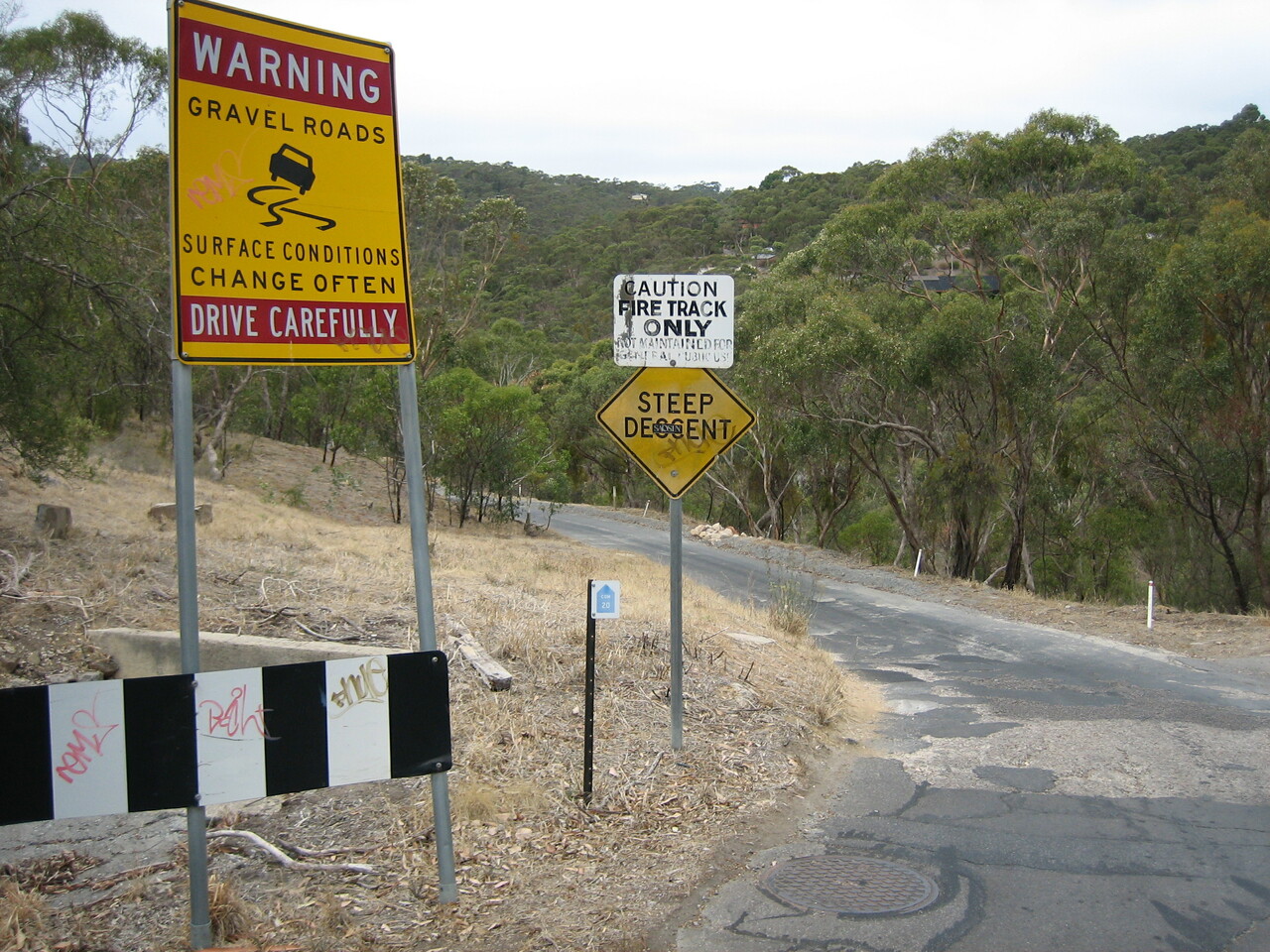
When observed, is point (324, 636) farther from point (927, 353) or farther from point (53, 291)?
point (927, 353)

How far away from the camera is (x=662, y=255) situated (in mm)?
70812

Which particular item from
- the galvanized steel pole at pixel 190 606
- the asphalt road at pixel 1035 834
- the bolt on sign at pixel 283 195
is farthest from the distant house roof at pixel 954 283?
the galvanized steel pole at pixel 190 606

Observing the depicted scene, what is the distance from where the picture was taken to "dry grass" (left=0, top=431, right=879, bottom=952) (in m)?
4.52

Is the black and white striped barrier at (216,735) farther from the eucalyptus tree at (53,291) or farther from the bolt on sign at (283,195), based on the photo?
the eucalyptus tree at (53,291)

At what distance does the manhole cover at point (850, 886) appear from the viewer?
4914 mm

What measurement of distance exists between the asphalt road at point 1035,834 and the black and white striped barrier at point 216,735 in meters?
1.49

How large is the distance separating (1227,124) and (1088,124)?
49.3m

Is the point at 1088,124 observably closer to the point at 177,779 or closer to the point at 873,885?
the point at 873,885

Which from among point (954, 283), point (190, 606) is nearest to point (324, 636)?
point (190, 606)

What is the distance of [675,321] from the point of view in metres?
7.16

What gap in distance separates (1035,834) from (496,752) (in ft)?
9.78

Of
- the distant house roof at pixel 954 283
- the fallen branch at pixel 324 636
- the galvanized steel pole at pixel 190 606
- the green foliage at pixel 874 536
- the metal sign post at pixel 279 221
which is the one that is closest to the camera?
the galvanized steel pole at pixel 190 606

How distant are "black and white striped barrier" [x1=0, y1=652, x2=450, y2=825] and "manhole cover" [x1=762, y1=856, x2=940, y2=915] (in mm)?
1760

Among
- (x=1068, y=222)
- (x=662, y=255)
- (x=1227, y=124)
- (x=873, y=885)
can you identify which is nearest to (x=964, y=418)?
(x=1068, y=222)
